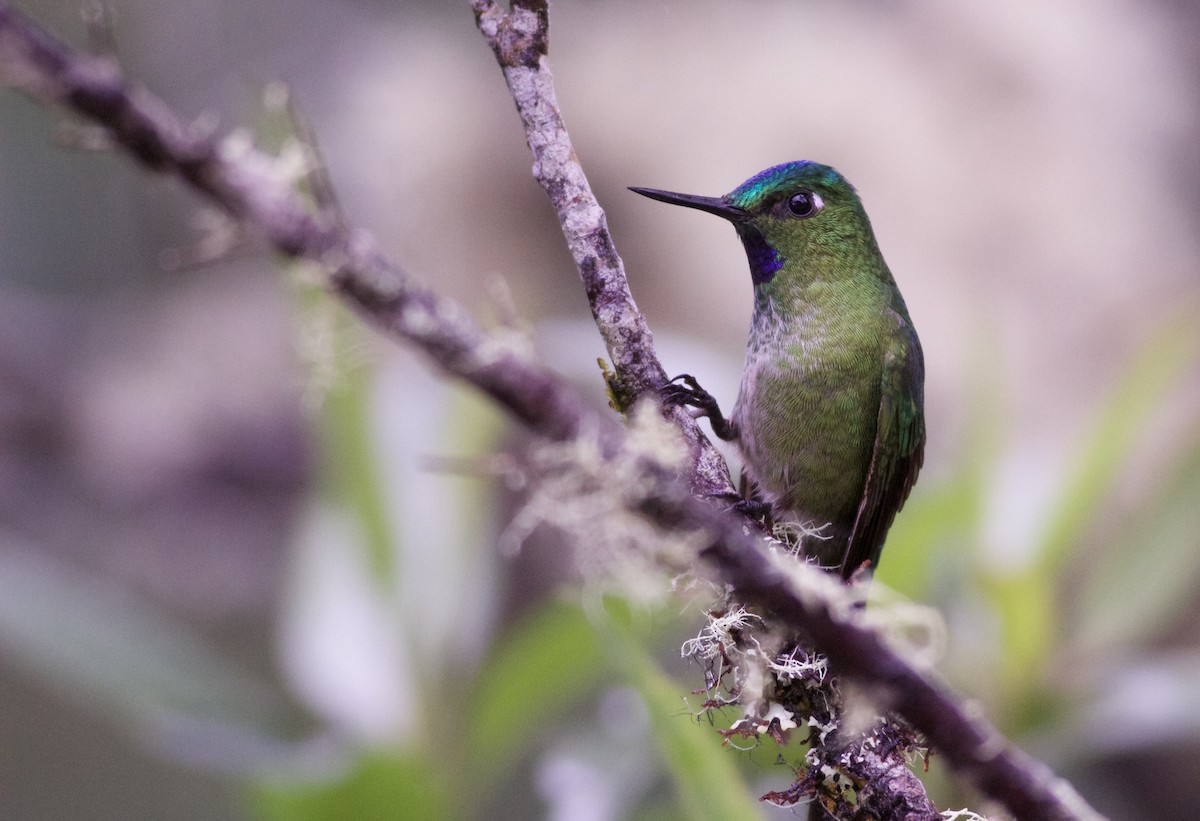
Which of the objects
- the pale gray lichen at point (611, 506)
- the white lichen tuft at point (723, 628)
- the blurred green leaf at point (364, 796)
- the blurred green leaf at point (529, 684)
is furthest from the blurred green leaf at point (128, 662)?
the pale gray lichen at point (611, 506)

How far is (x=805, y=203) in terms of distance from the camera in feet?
5.79

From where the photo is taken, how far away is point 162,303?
5.37 meters

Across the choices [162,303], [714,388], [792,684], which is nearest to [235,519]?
[162,303]

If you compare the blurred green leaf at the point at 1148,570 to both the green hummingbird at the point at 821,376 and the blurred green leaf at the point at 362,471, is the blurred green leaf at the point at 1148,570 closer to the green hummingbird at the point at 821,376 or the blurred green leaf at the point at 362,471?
the green hummingbird at the point at 821,376

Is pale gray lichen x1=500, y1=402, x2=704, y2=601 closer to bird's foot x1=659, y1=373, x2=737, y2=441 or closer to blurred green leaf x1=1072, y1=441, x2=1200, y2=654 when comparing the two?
bird's foot x1=659, y1=373, x2=737, y2=441

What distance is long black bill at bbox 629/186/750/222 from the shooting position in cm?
131

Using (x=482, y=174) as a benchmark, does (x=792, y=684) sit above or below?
below

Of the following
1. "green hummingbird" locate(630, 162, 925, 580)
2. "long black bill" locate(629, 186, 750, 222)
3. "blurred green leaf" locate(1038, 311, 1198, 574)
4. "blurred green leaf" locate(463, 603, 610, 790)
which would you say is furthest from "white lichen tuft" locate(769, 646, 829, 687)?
"blurred green leaf" locate(1038, 311, 1198, 574)

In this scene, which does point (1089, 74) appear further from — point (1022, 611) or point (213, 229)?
point (213, 229)

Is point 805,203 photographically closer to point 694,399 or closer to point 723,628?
point 694,399

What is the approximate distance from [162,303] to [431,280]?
159 centimetres

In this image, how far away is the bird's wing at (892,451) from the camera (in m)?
1.72

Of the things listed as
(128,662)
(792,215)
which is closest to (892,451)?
(792,215)

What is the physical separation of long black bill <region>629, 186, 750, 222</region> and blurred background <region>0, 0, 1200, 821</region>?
39 centimetres
